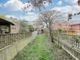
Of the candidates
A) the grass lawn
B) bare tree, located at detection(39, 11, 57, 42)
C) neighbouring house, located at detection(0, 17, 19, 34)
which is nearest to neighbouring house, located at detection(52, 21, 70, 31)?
bare tree, located at detection(39, 11, 57, 42)

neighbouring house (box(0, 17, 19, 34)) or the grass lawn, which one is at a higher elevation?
neighbouring house (box(0, 17, 19, 34))

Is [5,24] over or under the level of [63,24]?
under

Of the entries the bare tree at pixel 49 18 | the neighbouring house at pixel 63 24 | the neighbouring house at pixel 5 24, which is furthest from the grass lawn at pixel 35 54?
the neighbouring house at pixel 63 24

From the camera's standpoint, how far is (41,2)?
437 cm

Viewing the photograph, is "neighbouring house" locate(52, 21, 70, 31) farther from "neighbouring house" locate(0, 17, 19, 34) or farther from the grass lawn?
the grass lawn

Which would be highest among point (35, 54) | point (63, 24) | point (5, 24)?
point (63, 24)

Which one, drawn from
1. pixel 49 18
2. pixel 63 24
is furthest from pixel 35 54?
pixel 63 24

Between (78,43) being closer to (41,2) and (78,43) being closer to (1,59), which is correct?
(1,59)

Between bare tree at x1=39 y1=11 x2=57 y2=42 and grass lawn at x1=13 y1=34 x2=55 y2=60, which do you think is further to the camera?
bare tree at x1=39 y1=11 x2=57 y2=42

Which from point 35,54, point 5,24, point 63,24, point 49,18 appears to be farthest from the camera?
point 63,24

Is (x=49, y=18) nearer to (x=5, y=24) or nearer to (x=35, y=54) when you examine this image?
(x=5, y=24)

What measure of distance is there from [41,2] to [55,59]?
31.2 feet

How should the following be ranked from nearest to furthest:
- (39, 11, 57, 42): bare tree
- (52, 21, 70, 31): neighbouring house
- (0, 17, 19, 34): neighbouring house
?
(0, 17, 19, 34): neighbouring house < (39, 11, 57, 42): bare tree < (52, 21, 70, 31): neighbouring house

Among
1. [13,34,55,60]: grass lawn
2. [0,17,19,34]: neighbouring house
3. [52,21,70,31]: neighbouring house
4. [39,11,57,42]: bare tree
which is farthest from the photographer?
[52,21,70,31]: neighbouring house
